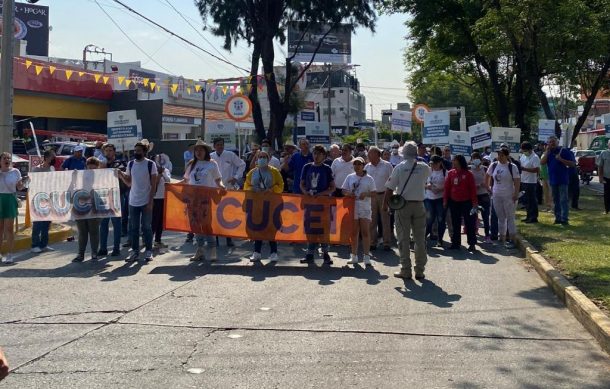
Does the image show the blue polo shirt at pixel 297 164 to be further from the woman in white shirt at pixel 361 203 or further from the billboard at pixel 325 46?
the billboard at pixel 325 46

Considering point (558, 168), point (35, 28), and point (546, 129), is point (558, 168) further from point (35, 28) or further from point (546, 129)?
point (35, 28)

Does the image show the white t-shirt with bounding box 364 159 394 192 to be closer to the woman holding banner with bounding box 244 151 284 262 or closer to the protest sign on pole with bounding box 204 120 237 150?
the woman holding banner with bounding box 244 151 284 262

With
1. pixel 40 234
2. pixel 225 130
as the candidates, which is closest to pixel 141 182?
pixel 40 234

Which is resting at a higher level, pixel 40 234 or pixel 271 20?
pixel 271 20

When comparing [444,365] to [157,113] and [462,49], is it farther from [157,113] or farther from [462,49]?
[157,113]

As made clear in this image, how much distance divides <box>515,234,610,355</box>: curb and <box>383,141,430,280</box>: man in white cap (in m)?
1.76

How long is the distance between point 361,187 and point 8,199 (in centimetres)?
561

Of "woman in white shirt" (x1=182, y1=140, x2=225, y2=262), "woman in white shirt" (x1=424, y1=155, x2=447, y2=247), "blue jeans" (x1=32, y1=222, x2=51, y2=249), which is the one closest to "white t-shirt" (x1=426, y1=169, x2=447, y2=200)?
"woman in white shirt" (x1=424, y1=155, x2=447, y2=247)

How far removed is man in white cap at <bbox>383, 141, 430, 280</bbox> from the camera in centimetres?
973

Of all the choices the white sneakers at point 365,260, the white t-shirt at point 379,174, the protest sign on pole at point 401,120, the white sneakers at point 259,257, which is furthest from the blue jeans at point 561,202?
the protest sign on pole at point 401,120

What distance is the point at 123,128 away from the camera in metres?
18.0

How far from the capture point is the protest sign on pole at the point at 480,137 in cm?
2159

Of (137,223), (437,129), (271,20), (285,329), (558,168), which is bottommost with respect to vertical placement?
(285,329)

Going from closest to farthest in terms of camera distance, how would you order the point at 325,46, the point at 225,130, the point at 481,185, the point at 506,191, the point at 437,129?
the point at 506,191 → the point at 481,185 → the point at 437,129 → the point at 225,130 → the point at 325,46
